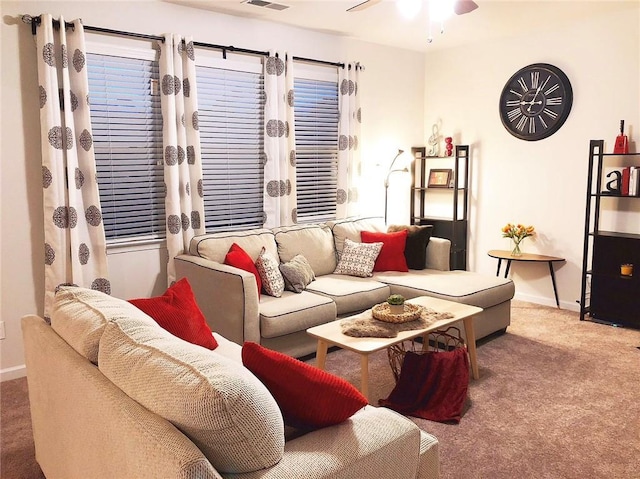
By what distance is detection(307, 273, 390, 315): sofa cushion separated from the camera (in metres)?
4.01

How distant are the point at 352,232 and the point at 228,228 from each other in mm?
1113

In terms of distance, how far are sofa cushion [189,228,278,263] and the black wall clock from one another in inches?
110

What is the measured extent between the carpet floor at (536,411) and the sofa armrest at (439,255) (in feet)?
2.58

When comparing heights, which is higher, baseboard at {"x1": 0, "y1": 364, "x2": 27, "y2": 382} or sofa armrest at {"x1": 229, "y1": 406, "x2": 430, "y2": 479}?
sofa armrest at {"x1": 229, "y1": 406, "x2": 430, "y2": 479}

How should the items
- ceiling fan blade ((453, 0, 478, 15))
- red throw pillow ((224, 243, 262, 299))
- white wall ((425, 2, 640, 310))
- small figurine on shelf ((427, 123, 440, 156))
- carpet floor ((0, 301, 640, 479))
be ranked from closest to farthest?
carpet floor ((0, 301, 640, 479)) → ceiling fan blade ((453, 0, 478, 15)) → red throw pillow ((224, 243, 262, 299)) → white wall ((425, 2, 640, 310)) → small figurine on shelf ((427, 123, 440, 156))

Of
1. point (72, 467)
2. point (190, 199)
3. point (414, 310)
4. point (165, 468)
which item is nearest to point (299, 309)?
point (414, 310)

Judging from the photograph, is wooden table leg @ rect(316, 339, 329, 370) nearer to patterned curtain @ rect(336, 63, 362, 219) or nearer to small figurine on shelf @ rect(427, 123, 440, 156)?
patterned curtain @ rect(336, 63, 362, 219)

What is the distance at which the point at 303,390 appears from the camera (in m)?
1.59

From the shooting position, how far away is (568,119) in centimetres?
503

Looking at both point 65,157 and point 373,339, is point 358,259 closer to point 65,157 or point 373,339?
point 373,339

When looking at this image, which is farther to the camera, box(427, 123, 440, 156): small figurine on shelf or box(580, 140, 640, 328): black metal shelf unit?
box(427, 123, 440, 156): small figurine on shelf

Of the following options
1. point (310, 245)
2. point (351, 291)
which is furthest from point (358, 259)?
point (351, 291)

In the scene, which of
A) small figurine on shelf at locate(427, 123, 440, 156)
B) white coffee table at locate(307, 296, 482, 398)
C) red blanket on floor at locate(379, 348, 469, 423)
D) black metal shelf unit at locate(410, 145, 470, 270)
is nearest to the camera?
white coffee table at locate(307, 296, 482, 398)

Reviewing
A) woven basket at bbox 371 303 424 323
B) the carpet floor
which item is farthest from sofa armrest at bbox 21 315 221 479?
woven basket at bbox 371 303 424 323
